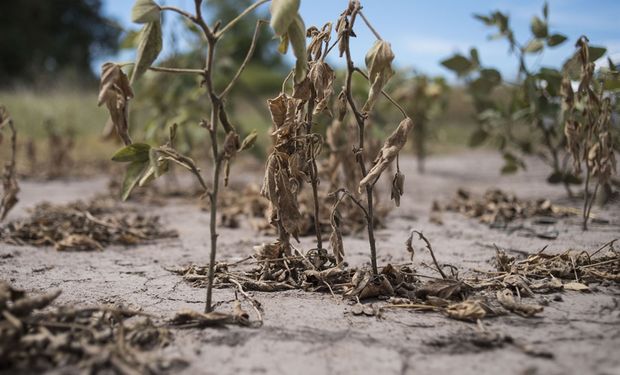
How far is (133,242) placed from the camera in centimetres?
257

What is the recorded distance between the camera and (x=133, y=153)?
4.66 feet

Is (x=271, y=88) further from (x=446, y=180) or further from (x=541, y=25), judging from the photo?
(x=541, y=25)

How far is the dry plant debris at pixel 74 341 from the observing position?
3.75 ft

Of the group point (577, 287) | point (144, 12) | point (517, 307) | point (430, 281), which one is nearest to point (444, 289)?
point (430, 281)

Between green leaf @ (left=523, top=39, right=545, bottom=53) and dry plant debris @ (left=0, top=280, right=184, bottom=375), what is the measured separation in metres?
2.47

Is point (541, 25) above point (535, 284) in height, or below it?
above

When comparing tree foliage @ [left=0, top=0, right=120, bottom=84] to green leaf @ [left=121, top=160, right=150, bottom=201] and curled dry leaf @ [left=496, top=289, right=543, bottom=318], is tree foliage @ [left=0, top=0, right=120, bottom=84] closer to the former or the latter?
green leaf @ [left=121, top=160, right=150, bottom=201]

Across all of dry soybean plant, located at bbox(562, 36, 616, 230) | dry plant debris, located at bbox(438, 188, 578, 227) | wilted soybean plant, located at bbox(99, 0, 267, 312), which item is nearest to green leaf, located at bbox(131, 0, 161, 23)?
wilted soybean plant, located at bbox(99, 0, 267, 312)

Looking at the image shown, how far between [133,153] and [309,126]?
55 cm

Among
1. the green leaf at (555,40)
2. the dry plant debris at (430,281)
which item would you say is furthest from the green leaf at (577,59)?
the dry plant debris at (430,281)

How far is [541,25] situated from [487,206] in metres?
0.98

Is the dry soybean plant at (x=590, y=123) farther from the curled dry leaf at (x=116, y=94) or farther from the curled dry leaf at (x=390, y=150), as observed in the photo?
the curled dry leaf at (x=116, y=94)

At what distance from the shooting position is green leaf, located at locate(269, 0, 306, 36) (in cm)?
127

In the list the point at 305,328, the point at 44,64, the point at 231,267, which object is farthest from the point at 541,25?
the point at 44,64
